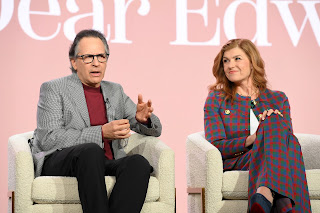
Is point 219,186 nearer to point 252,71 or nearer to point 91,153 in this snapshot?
point 91,153

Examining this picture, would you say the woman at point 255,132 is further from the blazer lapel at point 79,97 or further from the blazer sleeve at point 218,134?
the blazer lapel at point 79,97

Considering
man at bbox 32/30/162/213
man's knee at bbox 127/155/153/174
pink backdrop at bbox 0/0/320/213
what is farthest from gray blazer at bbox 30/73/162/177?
pink backdrop at bbox 0/0/320/213

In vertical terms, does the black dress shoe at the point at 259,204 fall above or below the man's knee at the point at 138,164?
below

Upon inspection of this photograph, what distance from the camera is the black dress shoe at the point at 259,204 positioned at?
273 cm

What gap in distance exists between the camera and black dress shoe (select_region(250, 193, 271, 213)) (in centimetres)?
273

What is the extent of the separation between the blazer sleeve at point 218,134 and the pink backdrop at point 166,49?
1.04 m

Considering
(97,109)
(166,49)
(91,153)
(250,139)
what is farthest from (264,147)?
(166,49)

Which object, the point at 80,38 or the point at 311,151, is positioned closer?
the point at 80,38

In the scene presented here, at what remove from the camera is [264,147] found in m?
3.00

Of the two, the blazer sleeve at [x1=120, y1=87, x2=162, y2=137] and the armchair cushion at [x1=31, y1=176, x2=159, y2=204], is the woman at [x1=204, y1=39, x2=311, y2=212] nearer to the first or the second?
the blazer sleeve at [x1=120, y1=87, x2=162, y2=137]

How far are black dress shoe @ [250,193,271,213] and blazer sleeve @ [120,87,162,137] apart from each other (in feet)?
2.69

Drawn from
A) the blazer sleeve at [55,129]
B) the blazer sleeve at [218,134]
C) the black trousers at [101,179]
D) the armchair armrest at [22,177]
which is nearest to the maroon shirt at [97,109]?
the blazer sleeve at [55,129]

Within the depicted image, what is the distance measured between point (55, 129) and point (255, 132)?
1.07 meters

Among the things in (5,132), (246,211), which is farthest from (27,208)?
(5,132)
